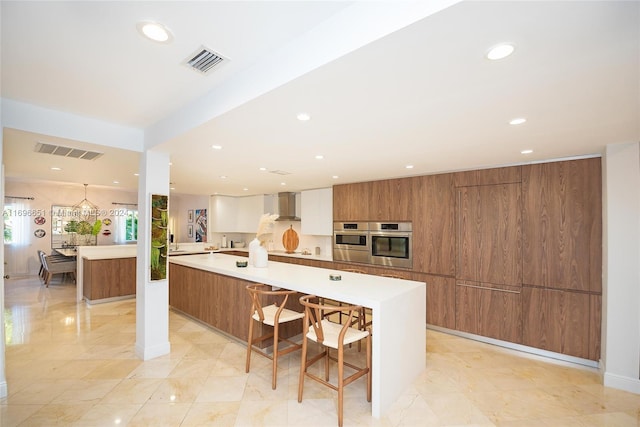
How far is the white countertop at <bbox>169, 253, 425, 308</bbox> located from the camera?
2454 millimetres

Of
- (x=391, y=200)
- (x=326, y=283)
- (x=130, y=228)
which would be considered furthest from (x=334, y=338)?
(x=130, y=228)

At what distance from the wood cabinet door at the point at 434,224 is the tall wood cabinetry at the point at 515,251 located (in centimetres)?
1

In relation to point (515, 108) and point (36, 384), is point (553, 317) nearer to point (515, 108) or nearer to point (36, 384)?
point (515, 108)

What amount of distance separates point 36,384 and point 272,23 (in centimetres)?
361

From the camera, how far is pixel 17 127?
8.00ft

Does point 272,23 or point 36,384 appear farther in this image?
point 36,384

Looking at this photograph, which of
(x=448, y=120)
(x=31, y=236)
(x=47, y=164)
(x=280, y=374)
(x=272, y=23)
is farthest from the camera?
(x=31, y=236)

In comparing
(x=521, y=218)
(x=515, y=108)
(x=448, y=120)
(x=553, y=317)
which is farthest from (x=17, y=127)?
(x=553, y=317)

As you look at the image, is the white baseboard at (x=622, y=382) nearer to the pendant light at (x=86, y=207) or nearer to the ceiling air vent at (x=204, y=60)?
the ceiling air vent at (x=204, y=60)

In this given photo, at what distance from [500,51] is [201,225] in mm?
9566

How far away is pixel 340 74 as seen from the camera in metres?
1.48

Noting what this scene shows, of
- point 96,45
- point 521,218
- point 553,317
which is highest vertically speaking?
point 96,45

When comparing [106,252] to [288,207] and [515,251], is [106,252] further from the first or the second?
[515,251]

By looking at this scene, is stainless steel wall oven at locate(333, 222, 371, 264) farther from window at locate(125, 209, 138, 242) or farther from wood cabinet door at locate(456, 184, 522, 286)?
window at locate(125, 209, 138, 242)
